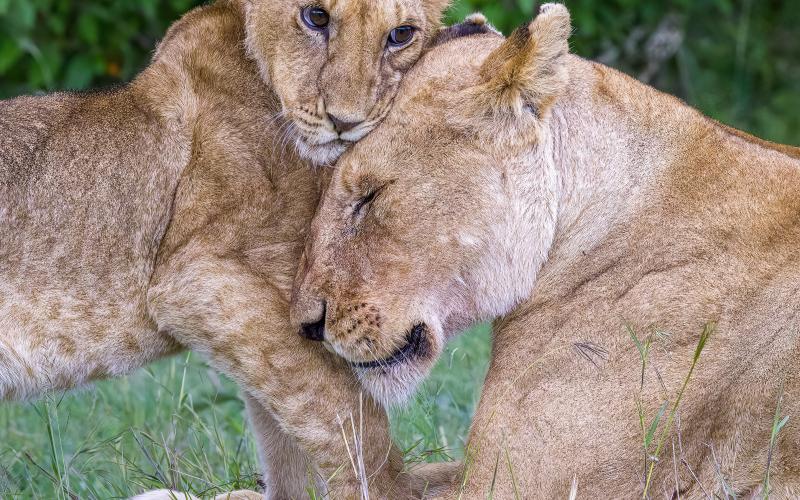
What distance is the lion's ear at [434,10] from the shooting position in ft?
10.1

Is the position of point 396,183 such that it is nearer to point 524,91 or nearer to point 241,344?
point 524,91

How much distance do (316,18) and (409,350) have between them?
2.76 ft

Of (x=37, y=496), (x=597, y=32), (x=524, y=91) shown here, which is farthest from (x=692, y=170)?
(x=597, y=32)

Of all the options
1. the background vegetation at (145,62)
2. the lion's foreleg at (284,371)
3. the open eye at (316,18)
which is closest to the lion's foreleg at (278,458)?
the background vegetation at (145,62)

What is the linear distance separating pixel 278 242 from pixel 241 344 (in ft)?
0.85

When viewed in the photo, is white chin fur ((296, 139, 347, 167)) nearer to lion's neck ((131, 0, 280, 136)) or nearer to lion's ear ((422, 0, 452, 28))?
lion's neck ((131, 0, 280, 136))

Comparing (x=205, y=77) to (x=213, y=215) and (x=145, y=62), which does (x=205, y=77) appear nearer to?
(x=213, y=215)

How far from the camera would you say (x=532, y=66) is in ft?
8.41

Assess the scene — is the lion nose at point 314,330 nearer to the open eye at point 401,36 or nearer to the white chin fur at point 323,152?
the white chin fur at point 323,152

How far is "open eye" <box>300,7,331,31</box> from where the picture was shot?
2916mm

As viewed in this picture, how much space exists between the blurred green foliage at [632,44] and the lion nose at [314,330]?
2.83 m

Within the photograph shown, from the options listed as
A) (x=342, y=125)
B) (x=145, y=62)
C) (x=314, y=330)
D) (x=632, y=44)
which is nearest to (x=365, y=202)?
(x=342, y=125)

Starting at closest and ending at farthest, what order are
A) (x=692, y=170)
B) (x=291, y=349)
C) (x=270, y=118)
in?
(x=692, y=170)
(x=291, y=349)
(x=270, y=118)

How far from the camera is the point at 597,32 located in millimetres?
7094
